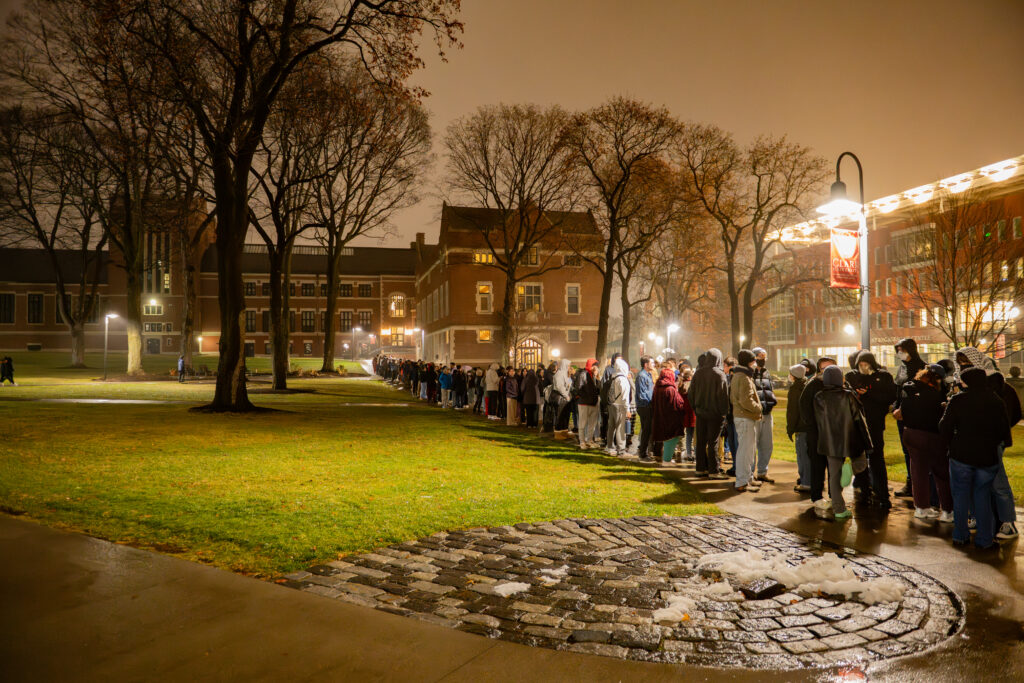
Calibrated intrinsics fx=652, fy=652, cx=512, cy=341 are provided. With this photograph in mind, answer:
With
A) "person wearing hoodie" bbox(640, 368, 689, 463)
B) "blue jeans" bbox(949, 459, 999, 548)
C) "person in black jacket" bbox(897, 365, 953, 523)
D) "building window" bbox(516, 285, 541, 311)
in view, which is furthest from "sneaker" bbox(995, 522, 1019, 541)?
"building window" bbox(516, 285, 541, 311)

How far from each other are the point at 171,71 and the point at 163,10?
152 cm

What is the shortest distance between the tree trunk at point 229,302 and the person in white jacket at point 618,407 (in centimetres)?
1131

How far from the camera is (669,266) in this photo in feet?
141

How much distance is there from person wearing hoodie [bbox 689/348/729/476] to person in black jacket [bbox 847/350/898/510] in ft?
6.65

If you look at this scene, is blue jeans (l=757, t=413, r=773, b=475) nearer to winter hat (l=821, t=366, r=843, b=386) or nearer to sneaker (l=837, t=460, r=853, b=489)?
sneaker (l=837, t=460, r=853, b=489)

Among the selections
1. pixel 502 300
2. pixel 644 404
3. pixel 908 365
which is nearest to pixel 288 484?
pixel 644 404

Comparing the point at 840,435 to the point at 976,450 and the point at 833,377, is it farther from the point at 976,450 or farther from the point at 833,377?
the point at 976,450

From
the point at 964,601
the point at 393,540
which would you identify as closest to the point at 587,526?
the point at 393,540

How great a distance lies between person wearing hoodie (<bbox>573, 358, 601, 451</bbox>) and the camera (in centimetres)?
1368

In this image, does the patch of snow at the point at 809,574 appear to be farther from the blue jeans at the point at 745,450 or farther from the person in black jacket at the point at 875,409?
the blue jeans at the point at 745,450

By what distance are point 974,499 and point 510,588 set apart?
4.93 m

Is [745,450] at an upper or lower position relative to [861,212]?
lower

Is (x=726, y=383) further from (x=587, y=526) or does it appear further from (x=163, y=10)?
(x=163, y=10)

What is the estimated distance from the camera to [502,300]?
173ft
